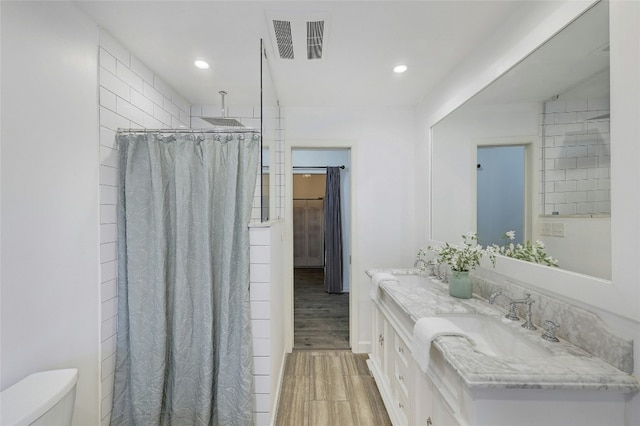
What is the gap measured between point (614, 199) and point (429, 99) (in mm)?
1833

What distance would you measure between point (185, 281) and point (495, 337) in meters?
1.66

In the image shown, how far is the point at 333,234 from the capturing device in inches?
185

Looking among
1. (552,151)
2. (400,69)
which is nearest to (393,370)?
(552,151)

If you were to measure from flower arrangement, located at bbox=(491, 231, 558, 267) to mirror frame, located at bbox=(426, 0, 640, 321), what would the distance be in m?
0.03

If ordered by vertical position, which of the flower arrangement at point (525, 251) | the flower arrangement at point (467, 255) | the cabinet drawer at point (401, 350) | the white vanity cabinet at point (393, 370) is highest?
the flower arrangement at point (525, 251)

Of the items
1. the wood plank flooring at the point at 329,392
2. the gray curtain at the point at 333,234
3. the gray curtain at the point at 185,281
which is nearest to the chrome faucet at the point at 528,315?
the wood plank flooring at the point at 329,392

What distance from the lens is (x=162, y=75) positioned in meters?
2.15

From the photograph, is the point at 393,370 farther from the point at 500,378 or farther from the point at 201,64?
the point at 201,64

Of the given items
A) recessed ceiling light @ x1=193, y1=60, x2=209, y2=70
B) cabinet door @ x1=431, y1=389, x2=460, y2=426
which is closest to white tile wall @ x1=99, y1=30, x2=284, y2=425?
recessed ceiling light @ x1=193, y1=60, x2=209, y2=70

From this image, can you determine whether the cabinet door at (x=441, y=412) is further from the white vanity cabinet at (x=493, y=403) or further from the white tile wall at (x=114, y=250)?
the white tile wall at (x=114, y=250)

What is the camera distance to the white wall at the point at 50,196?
1100mm

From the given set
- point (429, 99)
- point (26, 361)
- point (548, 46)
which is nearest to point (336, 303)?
point (429, 99)

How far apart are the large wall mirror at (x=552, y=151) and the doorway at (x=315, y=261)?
60.7 inches

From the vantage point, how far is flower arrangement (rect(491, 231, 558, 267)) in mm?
1254
